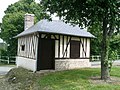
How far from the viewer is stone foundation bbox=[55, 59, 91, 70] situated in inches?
711

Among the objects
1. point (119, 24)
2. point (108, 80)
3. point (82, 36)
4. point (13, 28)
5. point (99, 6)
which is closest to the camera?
point (99, 6)

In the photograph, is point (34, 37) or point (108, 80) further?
point (34, 37)

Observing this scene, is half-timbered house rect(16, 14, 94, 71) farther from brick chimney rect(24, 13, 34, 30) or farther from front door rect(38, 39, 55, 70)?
brick chimney rect(24, 13, 34, 30)

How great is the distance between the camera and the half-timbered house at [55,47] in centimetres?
1731

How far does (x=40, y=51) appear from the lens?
17.2 metres

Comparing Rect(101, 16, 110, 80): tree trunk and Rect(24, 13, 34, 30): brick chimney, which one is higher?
Rect(24, 13, 34, 30): brick chimney

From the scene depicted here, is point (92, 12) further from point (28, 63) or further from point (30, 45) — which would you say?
point (28, 63)

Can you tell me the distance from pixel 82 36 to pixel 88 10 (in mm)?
8172

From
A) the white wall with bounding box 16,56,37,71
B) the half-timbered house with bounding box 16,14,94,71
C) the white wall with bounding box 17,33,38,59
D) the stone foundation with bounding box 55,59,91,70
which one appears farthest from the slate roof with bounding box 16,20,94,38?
the white wall with bounding box 16,56,37,71

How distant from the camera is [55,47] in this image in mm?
18109

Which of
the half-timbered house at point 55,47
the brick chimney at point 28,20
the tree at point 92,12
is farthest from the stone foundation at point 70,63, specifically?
the brick chimney at point 28,20

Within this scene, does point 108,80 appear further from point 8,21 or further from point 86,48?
point 8,21

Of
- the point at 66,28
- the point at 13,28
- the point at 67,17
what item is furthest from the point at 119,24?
the point at 13,28

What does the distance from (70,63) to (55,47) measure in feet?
6.58
